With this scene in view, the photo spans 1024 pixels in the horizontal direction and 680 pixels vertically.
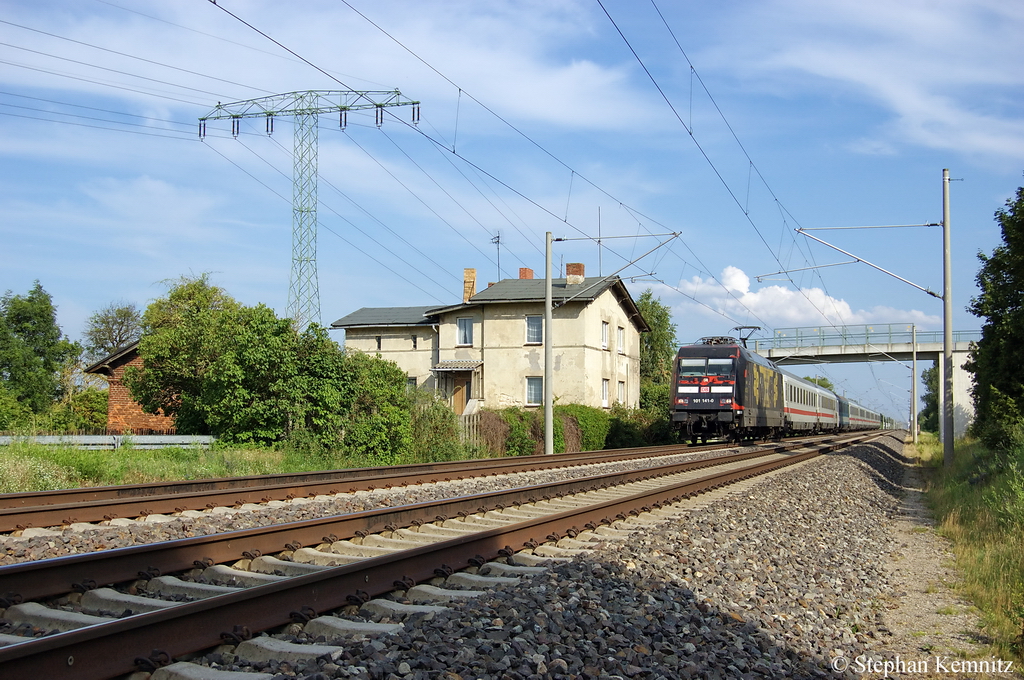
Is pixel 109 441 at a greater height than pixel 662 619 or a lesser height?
greater

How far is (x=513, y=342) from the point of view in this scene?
4178 cm

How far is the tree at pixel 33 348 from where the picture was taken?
4331cm

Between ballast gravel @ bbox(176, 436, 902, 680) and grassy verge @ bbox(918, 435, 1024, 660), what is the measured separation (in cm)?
95

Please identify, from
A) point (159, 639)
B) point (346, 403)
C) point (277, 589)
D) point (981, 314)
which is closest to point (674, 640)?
point (277, 589)

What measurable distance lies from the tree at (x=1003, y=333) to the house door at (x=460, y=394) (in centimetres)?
2275

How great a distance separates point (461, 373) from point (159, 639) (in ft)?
125

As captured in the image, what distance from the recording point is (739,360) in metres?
30.0

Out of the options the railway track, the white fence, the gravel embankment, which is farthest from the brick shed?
the railway track

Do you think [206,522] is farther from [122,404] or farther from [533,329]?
[533,329]

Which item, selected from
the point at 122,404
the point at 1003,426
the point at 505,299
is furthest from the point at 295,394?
the point at 505,299

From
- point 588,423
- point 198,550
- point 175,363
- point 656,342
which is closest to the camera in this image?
point 198,550

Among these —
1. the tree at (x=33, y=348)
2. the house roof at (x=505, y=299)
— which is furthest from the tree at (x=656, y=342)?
the tree at (x=33, y=348)

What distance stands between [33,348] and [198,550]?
47394 millimetres

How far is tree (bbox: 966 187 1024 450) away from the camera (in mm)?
21531
